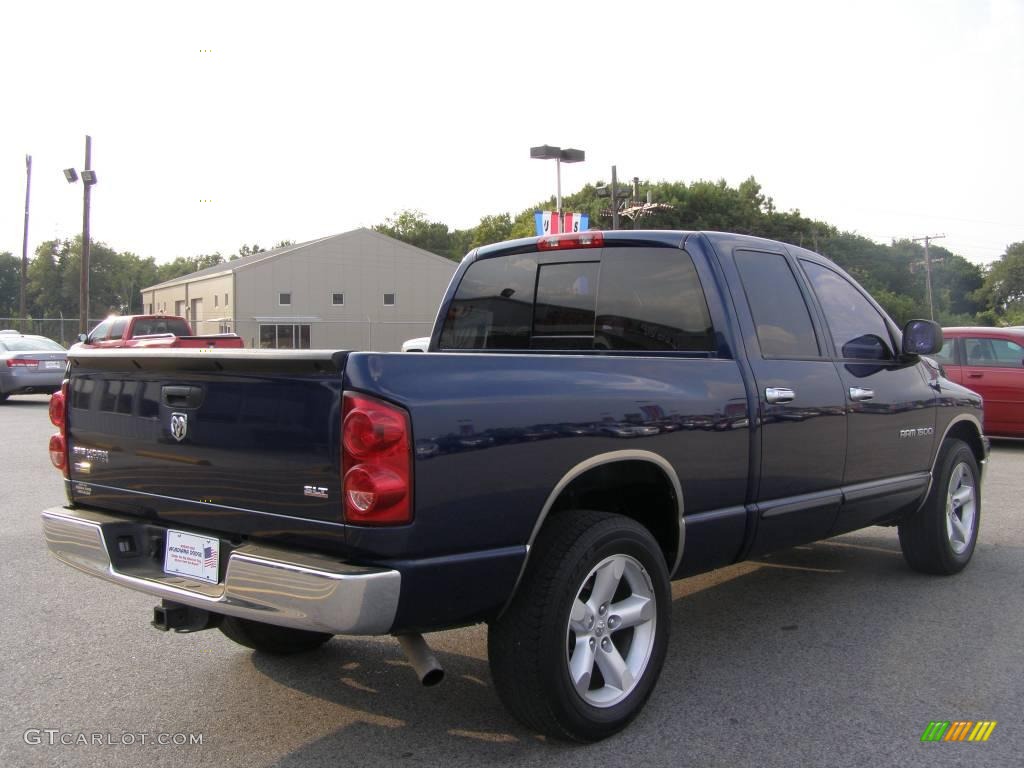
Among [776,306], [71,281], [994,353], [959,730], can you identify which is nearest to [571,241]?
[776,306]

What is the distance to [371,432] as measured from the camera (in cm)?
294

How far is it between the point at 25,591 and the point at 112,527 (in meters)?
2.43

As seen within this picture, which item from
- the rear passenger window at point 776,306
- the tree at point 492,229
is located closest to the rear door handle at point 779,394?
the rear passenger window at point 776,306

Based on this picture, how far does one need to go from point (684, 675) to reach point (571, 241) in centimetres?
217

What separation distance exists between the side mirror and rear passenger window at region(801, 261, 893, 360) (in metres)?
Result: 0.11

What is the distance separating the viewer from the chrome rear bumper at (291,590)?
289 cm

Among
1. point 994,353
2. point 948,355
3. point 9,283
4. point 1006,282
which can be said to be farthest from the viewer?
point 9,283

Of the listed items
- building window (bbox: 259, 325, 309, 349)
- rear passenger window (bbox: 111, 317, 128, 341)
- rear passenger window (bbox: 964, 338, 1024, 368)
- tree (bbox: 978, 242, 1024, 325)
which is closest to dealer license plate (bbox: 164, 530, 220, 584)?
rear passenger window (bbox: 964, 338, 1024, 368)

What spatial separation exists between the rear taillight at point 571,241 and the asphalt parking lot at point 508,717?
2.03m

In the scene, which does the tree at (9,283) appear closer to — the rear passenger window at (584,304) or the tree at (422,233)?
the tree at (422,233)

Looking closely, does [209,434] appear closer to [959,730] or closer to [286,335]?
[959,730]

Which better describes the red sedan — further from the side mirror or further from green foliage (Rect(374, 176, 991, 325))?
green foliage (Rect(374, 176, 991, 325))

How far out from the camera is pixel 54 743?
11.7 feet

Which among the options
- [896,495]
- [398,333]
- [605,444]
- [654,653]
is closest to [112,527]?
[605,444]
